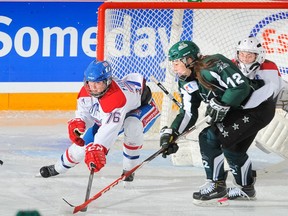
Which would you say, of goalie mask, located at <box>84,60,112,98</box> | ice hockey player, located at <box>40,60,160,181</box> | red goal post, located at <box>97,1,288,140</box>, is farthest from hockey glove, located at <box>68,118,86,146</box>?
red goal post, located at <box>97,1,288,140</box>

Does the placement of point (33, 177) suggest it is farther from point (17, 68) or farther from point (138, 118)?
point (17, 68)

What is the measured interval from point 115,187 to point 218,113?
737 mm

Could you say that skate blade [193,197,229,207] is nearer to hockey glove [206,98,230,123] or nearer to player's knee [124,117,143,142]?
hockey glove [206,98,230,123]

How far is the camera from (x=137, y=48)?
238 inches

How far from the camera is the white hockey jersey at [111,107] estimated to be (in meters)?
4.52

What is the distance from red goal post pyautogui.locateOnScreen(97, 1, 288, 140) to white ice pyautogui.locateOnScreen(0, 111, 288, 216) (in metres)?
0.46

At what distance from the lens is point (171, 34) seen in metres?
5.99

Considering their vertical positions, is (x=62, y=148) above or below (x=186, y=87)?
below

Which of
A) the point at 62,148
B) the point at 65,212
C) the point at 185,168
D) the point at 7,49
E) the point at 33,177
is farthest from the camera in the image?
the point at 7,49

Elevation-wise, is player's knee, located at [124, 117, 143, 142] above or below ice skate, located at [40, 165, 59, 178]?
above

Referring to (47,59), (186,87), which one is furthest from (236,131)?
(47,59)

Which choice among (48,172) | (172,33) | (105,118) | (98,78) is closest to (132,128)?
(105,118)

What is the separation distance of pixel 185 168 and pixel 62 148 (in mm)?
849

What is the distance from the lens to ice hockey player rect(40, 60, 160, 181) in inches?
177
